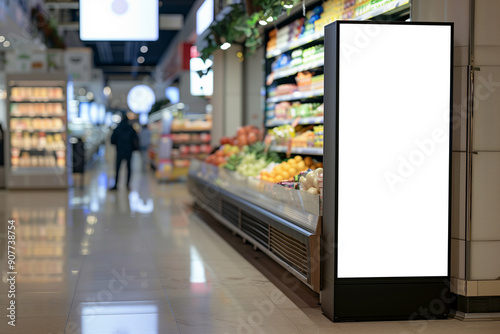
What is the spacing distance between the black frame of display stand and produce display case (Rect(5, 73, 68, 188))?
10.5m

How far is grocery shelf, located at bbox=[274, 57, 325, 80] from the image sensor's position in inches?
270

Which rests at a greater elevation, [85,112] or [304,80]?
[85,112]

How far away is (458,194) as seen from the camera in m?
4.40

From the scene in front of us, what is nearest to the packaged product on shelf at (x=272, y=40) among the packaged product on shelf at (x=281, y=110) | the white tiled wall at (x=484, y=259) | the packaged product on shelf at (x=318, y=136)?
the packaged product on shelf at (x=281, y=110)

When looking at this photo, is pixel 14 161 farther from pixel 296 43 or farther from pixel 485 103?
pixel 485 103

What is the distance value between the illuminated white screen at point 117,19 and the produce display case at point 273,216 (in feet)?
12.6

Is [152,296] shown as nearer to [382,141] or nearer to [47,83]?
[382,141]

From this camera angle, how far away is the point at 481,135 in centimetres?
434

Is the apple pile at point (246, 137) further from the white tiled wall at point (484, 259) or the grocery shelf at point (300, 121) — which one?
the white tiled wall at point (484, 259)

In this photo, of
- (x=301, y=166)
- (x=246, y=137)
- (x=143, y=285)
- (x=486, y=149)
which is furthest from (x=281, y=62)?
(x=486, y=149)

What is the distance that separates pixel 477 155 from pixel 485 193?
0.82ft

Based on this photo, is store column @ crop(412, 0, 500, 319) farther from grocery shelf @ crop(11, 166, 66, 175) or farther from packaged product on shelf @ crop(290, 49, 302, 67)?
grocery shelf @ crop(11, 166, 66, 175)

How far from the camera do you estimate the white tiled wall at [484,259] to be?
4.36 metres

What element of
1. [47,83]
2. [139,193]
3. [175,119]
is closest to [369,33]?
[139,193]
